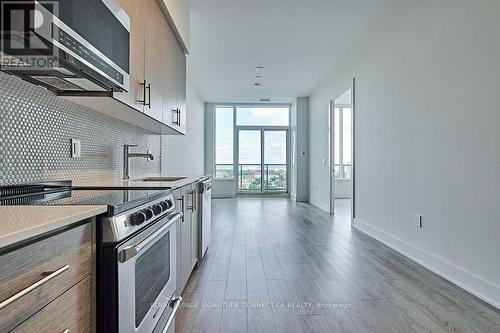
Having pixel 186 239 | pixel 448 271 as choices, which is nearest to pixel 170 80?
pixel 186 239

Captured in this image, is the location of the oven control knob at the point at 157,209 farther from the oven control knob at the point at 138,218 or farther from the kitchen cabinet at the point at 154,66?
the kitchen cabinet at the point at 154,66

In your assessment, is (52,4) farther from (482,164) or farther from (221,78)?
Answer: (221,78)

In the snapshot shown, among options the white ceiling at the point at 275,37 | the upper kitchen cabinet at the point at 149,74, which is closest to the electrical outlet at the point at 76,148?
the upper kitchen cabinet at the point at 149,74

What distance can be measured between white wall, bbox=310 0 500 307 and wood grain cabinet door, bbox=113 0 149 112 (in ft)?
7.84

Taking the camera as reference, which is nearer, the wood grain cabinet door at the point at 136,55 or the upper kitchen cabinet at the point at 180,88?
the wood grain cabinet door at the point at 136,55

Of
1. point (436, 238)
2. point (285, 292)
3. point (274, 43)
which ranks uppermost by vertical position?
point (274, 43)

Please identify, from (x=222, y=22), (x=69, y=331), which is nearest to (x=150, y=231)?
(x=69, y=331)

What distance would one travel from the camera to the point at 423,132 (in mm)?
3232

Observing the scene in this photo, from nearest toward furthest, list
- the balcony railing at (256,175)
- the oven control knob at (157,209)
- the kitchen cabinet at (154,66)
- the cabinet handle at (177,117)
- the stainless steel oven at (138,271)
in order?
the stainless steel oven at (138,271) < the oven control knob at (157,209) < the kitchen cabinet at (154,66) < the cabinet handle at (177,117) < the balcony railing at (256,175)

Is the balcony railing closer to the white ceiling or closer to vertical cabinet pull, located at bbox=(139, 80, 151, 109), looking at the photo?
the white ceiling

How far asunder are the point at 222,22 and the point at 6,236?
4149 millimetres

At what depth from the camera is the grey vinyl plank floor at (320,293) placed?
6.53ft

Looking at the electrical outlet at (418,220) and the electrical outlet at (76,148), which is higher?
the electrical outlet at (76,148)

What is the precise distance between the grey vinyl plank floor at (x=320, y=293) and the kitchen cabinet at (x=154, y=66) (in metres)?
1.37
